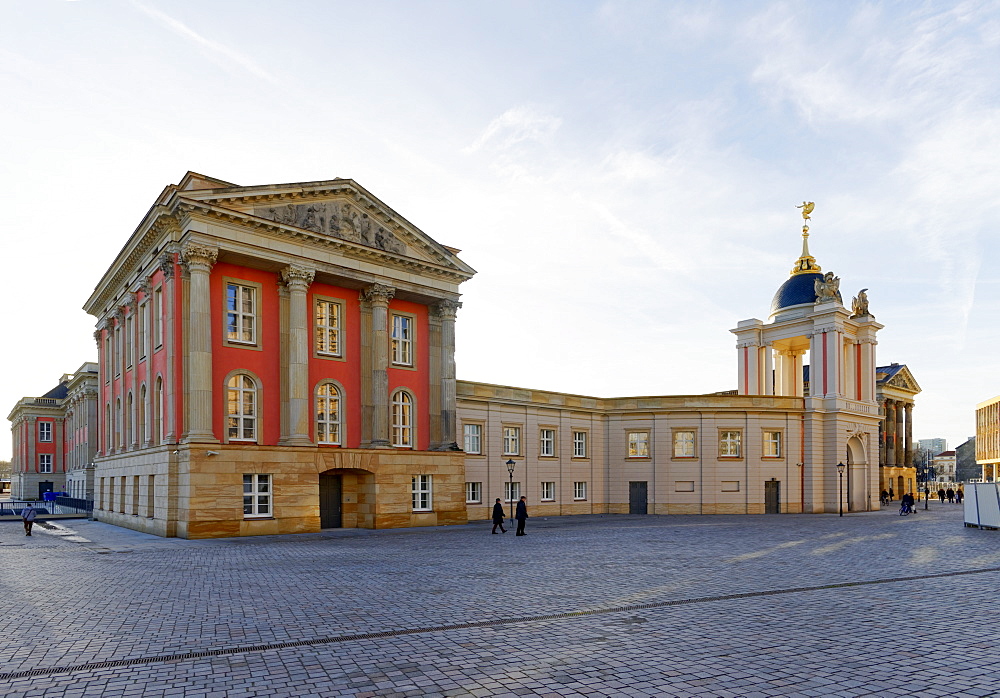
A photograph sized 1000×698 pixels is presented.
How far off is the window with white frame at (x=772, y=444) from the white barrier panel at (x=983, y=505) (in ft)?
45.1

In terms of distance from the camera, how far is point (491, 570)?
1869cm

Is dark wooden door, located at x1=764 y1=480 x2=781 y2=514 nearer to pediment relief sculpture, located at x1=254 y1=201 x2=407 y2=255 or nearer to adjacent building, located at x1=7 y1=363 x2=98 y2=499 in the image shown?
pediment relief sculpture, located at x1=254 y1=201 x2=407 y2=255

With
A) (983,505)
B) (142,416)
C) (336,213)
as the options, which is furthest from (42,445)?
(983,505)

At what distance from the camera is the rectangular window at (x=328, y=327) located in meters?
34.8

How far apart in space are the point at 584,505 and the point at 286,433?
2260cm

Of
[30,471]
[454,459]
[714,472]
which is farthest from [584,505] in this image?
[30,471]

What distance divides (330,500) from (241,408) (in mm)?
6254

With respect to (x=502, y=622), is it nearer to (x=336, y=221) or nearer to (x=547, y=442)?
(x=336, y=221)

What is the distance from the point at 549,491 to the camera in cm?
4722

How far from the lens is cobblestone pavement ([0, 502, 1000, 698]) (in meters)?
8.77

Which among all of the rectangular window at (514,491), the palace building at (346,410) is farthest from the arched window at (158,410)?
the rectangular window at (514,491)

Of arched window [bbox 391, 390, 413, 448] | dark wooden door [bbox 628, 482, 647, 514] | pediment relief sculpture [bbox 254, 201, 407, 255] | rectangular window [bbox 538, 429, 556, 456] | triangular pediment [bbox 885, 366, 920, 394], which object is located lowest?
dark wooden door [bbox 628, 482, 647, 514]

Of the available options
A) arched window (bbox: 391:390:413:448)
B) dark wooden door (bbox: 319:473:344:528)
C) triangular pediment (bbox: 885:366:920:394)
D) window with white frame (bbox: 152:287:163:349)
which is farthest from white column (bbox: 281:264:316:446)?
triangular pediment (bbox: 885:366:920:394)

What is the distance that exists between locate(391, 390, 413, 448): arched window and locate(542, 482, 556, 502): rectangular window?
40.3 feet
